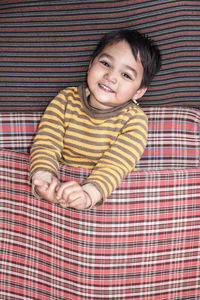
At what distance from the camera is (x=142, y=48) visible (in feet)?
2.97

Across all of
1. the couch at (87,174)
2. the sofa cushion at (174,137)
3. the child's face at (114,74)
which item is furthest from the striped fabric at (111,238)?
the child's face at (114,74)

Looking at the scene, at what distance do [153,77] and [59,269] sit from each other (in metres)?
0.63

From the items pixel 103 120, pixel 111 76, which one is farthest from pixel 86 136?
pixel 111 76

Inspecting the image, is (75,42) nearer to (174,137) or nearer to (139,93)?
(139,93)

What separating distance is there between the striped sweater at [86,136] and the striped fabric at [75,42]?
0.29ft

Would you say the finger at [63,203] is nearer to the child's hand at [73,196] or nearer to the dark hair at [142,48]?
the child's hand at [73,196]

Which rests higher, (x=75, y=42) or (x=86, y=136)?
(x=75, y=42)

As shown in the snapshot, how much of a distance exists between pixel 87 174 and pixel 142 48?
39cm

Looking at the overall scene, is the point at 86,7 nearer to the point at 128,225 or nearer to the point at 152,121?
the point at 152,121

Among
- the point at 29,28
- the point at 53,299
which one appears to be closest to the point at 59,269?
the point at 53,299

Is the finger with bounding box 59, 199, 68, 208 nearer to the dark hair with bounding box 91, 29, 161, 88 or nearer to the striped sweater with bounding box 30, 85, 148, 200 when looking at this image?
the striped sweater with bounding box 30, 85, 148, 200

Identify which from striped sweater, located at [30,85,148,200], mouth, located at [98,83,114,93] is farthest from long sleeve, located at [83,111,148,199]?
mouth, located at [98,83,114,93]

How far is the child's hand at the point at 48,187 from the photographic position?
0.79 m

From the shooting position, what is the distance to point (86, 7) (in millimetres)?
957
